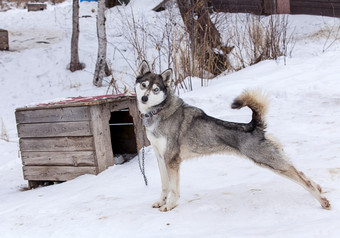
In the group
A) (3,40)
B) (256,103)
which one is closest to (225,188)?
(256,103)

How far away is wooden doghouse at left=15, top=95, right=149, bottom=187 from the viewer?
4.43 metres

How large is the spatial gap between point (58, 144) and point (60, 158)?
0.59 ft

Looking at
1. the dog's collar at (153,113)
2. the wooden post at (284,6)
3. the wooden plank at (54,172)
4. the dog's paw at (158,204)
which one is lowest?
the wooden plank at (54,172)

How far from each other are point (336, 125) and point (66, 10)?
47.5 ft

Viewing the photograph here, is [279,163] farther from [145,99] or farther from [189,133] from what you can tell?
[145,99]

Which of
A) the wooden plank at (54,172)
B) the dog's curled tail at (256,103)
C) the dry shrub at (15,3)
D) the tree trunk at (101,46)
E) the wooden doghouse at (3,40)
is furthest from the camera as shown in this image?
the dry shrub at (15,3)

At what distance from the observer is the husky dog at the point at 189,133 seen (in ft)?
9.25

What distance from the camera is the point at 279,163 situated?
2.76m

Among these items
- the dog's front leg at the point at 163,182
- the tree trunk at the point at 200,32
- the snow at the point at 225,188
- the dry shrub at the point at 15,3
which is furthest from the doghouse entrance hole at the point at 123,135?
the dry shrub at the point at 15,3

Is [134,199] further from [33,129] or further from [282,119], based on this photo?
[282,119]

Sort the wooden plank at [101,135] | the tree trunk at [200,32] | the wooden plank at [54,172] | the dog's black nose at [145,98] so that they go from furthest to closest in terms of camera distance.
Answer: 1. the tree trunk at [200,32]
2. the wooden plank at [54,172]
3. the wooden plank at [101,135]
4. the dog's black nose at [145,98]

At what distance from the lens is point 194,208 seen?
307 centimetres

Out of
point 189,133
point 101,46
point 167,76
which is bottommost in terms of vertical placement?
point 189,133

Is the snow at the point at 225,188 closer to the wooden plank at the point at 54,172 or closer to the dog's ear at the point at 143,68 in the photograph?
the wooden plank at the point at 54,172
